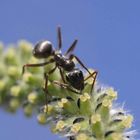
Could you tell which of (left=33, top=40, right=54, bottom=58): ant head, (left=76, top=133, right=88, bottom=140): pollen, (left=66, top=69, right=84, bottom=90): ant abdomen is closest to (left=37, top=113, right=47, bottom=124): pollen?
(left=66, top=69, right=84, bottom=90): ant abdomen

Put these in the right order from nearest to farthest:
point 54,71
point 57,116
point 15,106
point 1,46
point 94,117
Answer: point 94,117 < point 57,116 < point 54,71 < point 15,106 < point 1,46

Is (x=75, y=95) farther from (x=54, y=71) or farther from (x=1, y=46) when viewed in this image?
(x=1, y=46)

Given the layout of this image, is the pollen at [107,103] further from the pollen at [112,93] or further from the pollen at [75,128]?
the pollen at [75,128]

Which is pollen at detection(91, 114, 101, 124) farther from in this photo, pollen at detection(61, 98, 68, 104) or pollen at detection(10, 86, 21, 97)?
pollen at detection(10, 86, 21, 97)

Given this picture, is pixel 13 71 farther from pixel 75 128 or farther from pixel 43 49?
pixel 75 128

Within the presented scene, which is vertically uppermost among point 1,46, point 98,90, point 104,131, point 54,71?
point 1,46

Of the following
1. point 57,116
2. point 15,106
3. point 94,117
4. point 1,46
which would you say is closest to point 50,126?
point 57,116

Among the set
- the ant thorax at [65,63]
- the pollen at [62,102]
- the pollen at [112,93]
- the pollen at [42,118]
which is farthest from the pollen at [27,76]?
the pollen at [112,93]

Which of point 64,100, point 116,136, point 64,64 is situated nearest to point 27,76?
point 64,64
